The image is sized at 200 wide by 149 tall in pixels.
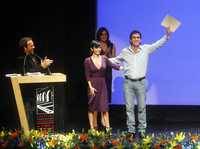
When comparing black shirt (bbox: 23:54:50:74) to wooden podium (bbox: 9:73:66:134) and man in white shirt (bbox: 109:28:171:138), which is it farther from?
man in white shirt (bbox: 109:28:171:138)

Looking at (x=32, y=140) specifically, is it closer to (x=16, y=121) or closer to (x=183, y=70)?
(x=16, y=121)

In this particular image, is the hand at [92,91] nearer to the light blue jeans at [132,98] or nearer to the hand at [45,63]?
the light blue jeans at [132,98]

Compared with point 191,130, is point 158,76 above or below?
above

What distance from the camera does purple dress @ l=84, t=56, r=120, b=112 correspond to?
7355 millimetres

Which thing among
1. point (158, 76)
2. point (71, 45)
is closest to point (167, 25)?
point (158, 76)

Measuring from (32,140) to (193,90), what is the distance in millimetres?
4745

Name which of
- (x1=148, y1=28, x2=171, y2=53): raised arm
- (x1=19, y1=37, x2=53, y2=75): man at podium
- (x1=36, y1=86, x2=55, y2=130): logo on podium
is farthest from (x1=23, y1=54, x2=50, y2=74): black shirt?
(x1=148, y1=28, x2=171, y2=53): raised arm

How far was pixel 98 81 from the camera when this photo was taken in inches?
292

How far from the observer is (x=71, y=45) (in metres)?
8.95

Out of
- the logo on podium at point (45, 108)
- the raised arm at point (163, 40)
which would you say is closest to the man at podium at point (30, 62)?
the logo on podium at point (45, 108)

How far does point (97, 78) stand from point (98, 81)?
4 cm

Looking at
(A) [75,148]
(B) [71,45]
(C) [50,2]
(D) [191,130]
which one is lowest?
(D) [191,130]

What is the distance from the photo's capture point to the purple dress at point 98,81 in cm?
736

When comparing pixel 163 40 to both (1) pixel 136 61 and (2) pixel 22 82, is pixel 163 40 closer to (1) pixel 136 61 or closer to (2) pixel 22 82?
(1) pixel 136 61
